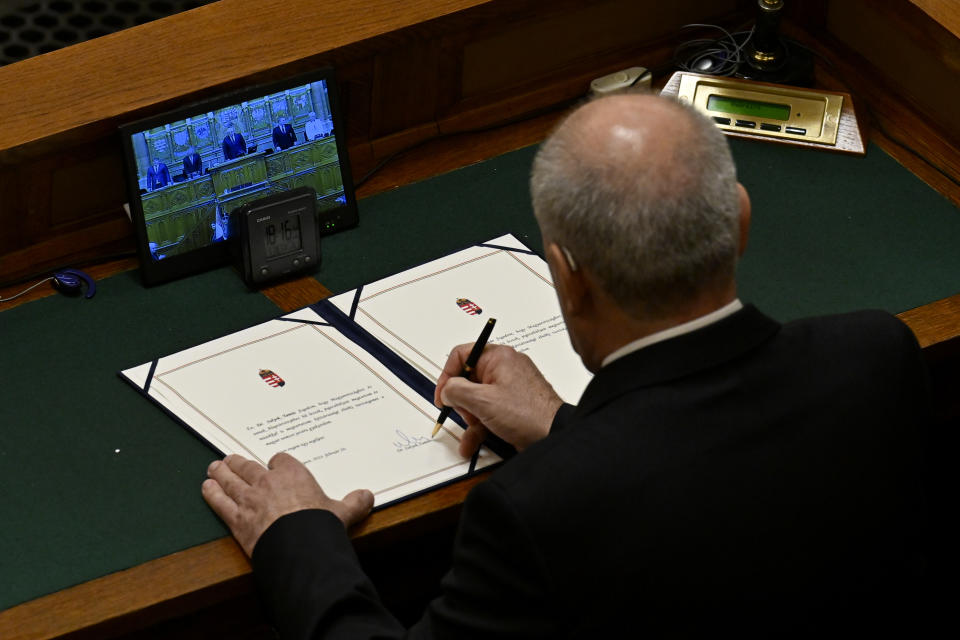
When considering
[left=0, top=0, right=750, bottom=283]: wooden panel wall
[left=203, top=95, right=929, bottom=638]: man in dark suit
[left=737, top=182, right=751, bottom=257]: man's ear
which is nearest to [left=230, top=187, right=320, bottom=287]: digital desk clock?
[left=0, top=0, right=750, bottom=283]: wooden panel wall

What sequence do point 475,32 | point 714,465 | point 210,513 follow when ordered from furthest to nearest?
point 475,32
point 210,513
point 714,465

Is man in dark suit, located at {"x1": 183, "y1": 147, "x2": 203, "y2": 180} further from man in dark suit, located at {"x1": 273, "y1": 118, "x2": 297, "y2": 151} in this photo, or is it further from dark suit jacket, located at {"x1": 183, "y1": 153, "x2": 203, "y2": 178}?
man in dark suit, located at {"x1": 273, "y1": 118, "x2": 297, "y2": 151}

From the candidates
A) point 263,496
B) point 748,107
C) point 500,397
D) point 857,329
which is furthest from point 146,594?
point 748,107

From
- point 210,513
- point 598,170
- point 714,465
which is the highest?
point 598,170

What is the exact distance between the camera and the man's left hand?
1509mm

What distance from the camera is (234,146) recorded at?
6.04ft

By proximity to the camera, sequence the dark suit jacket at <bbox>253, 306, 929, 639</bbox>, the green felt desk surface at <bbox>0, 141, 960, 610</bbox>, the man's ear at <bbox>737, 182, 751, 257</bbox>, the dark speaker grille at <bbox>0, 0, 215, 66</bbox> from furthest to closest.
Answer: the dark speaker grille at <bbox>0, 0, 215, 66</bbox>
the green felt desk surface at <bbox>0, 141, 960, 610</bbox>
the man's ear at <bbox>737, 182, 751, 257</bbox>
the dark suit jacket at <bbox>253, 306, 929, 639</bbox>

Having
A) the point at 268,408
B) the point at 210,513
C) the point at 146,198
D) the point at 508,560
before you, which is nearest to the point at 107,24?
the point at 146,198

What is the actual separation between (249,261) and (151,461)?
0.35m

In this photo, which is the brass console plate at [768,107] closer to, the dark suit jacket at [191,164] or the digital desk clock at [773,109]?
the digital desk clock at [773,109]

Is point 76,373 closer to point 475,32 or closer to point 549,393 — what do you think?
point 549,393

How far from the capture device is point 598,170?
126cm

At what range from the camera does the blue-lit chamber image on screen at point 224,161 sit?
181cm
